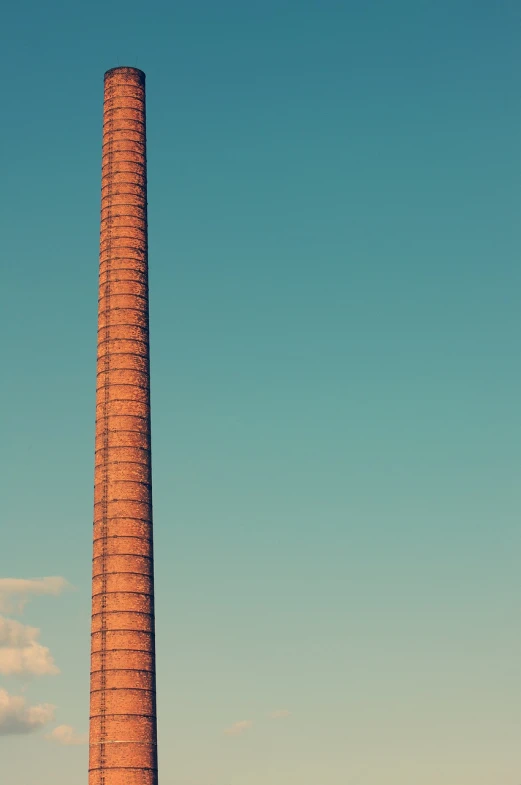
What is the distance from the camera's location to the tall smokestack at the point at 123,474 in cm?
3425

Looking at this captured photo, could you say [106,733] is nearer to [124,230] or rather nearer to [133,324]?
[133,324]

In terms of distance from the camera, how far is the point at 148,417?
1465 inches

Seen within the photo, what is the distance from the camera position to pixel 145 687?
34781 mm

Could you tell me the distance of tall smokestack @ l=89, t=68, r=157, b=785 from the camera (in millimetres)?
34250

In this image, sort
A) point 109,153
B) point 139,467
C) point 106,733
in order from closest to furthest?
1. point 106,733
2. point 139,467
3. point 109,153

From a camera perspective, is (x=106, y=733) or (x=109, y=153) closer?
(x=106, y=733)

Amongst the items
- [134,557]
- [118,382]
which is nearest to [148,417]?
[118,382]

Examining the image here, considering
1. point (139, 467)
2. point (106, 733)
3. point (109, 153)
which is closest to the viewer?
point (106, 733)

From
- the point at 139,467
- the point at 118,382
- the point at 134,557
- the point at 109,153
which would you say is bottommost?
the point at 134,557

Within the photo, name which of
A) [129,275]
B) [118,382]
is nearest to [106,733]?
[118,382]

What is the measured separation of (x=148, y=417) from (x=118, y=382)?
1.45 metres

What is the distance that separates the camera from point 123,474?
3606cm

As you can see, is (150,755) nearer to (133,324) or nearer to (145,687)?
(145,687)

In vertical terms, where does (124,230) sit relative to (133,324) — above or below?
above
